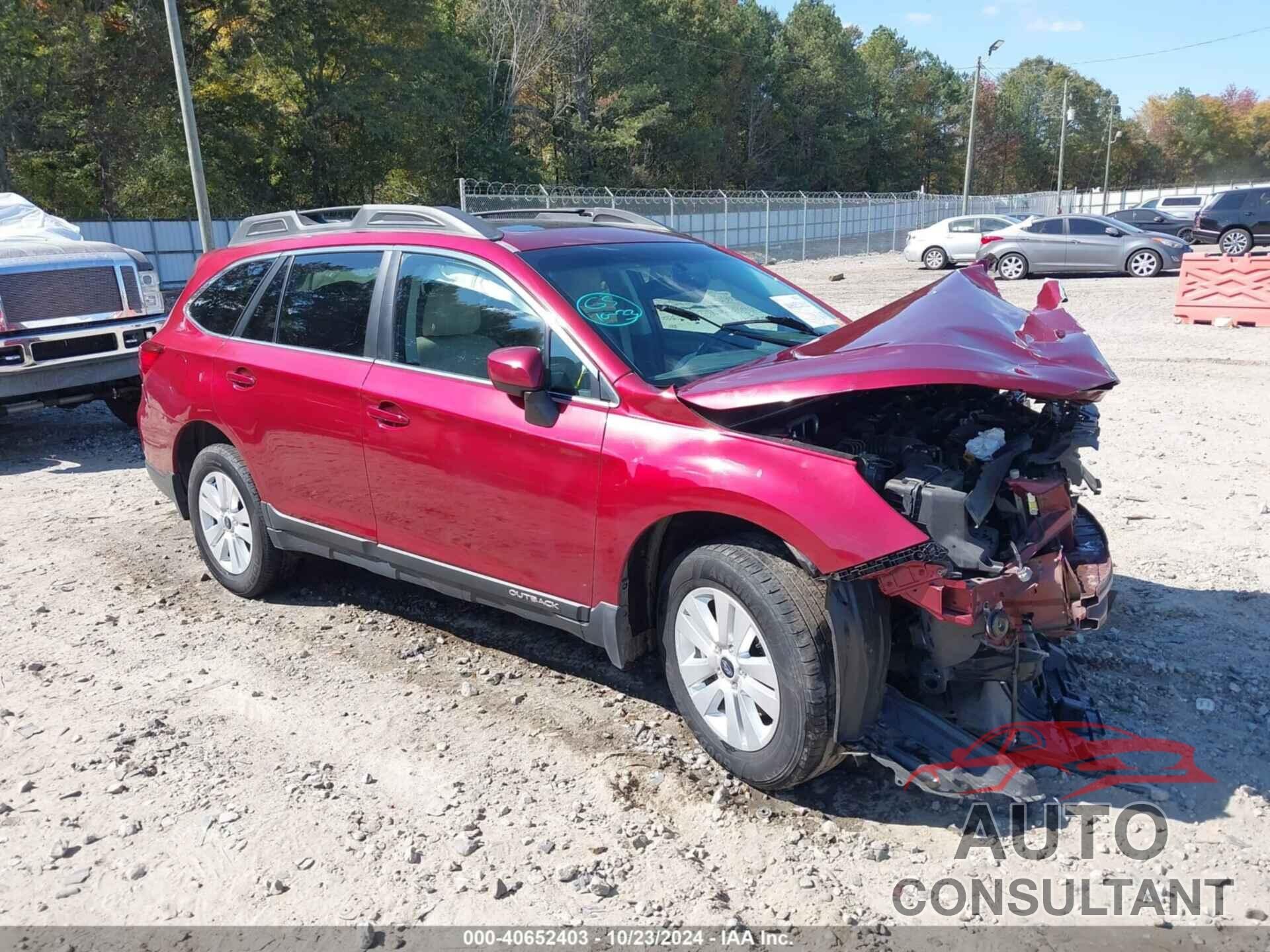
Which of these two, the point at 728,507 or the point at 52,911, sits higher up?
the point at 728,507

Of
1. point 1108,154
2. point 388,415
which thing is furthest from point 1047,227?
point 1108,154

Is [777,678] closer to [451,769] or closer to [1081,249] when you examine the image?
[451,769]

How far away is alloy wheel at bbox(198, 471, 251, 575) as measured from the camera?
5324 mm

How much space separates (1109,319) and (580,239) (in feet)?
45.0

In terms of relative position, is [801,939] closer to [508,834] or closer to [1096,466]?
[508,834]

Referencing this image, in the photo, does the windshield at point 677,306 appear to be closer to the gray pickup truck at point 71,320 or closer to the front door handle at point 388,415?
the front door handle at point 388,415

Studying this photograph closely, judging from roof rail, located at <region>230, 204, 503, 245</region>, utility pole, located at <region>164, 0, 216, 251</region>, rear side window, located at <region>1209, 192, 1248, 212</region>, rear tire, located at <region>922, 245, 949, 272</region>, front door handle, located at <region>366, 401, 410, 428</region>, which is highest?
utility pole, located at <region>164, 0, 216, 251</region>

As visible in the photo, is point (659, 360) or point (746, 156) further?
point (746, 156)

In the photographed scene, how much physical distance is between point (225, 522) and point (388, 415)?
5.49ft

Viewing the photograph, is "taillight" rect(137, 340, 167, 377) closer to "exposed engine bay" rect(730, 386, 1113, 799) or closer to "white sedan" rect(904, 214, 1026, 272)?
"exposed engine bay" rect(730, 386, 1113, 799)

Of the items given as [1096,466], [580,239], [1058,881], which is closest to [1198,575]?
[1096,466]

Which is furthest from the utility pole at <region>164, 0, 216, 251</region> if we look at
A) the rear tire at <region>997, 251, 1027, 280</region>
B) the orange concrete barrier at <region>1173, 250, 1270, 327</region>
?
the rear tire at <region>997, 251, 1027, 280</region>

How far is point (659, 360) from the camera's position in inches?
154

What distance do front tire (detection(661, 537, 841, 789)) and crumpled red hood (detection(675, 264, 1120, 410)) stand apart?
542 millimetres
